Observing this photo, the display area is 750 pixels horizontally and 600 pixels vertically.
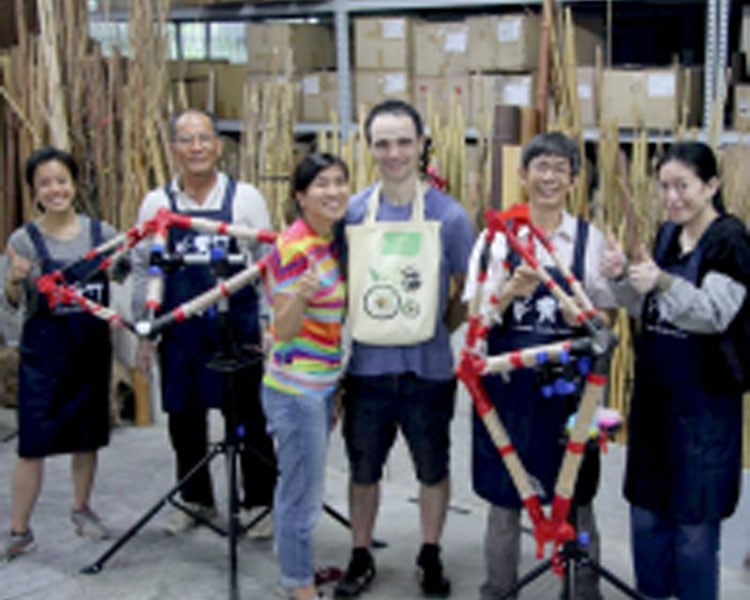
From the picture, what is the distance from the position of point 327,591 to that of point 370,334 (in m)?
0.89

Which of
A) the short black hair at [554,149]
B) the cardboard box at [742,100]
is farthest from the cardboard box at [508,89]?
the short black hair at [554,149]

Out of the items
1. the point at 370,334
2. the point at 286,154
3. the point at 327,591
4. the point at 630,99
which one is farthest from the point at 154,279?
the point at 630,99

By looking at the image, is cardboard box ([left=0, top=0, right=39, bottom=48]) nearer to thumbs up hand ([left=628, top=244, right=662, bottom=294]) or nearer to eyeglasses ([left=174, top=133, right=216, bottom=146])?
eyeglasses ([left=174, top=133, right=216, bottom=146])

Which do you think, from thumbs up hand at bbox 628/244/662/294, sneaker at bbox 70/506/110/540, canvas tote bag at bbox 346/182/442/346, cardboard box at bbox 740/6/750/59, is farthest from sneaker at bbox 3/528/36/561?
cardboard box at bbox 740/6/750/59

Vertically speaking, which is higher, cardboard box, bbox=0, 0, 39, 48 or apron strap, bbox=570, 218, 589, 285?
cardboard box, bbox=0, 0, 39, 48

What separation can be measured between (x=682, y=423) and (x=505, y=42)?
10.1 feet

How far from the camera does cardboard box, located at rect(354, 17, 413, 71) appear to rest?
5.48 m

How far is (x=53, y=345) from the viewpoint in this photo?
3.37 m

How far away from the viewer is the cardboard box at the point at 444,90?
537 centimetres

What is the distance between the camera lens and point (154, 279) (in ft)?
9.75

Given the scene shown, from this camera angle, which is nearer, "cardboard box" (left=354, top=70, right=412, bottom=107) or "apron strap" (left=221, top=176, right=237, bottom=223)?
"apron strap" (left=221, top=176, right=237, bottom=223)

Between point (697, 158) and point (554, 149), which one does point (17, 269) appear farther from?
point (697, 158)

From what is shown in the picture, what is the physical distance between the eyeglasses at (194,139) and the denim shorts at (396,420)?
904 millimetres

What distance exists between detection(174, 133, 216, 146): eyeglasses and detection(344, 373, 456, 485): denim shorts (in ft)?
2.97
